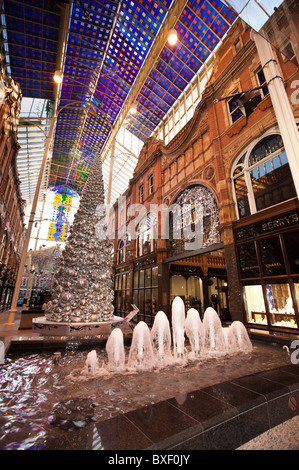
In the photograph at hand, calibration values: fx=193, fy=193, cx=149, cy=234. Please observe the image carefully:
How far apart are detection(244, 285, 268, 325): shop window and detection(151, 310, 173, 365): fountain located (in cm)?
445

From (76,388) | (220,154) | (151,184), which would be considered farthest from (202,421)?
(151,184)

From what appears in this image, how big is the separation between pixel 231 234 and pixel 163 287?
6.02 meters

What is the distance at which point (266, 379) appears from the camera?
9.11 ft

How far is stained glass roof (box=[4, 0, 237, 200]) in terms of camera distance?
11469 millimetres

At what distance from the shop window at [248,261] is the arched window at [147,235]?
7346 millimetres

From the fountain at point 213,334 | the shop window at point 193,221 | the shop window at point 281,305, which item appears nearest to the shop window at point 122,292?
the shop window at point 193,221

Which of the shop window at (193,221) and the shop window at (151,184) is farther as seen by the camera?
the shop window at (151,184)

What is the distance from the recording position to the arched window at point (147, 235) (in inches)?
579

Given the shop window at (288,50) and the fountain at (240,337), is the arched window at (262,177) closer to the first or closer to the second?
the shop window at (288,50)

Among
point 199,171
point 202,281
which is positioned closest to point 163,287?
point 202,281

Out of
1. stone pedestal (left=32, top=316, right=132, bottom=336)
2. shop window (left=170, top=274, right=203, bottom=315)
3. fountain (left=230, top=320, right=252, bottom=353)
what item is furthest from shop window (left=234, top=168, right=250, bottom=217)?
shop window (left=170, top=274, right=203, bottom=315)

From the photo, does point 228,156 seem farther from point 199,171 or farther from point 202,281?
point 202,281

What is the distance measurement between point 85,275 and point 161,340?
430cm

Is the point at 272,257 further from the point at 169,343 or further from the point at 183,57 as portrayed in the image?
the point at 183,57
